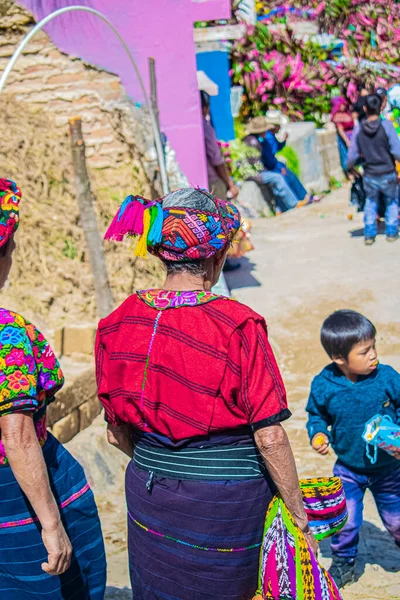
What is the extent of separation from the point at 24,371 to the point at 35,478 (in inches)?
11.6

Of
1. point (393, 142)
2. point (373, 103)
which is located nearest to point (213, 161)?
point (373, 103)

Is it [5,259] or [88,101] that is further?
[88,101]

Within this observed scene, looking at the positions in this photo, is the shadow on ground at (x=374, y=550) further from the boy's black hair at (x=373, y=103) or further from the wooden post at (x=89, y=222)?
the boy's black hair at (x=373, y=103)

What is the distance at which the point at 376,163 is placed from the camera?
811cm

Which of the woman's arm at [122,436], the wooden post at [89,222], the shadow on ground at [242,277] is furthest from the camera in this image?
the shadow on ground at [242,277]

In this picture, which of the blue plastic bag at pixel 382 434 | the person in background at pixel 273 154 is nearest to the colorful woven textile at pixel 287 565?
the blue plastic bag at pixel 382 434

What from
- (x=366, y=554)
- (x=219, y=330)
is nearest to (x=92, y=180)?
(x=366, y=554)

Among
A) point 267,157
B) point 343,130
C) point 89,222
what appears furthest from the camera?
point 343,130

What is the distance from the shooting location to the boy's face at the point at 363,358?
306cm

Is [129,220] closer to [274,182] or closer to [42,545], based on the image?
[42,545]

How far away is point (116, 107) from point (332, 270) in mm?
2595

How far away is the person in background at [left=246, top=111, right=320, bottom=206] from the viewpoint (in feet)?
37.1

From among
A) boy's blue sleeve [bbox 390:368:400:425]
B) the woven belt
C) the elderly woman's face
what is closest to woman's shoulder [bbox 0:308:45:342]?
the elderly woman's face

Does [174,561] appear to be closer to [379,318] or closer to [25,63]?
[379,318]
